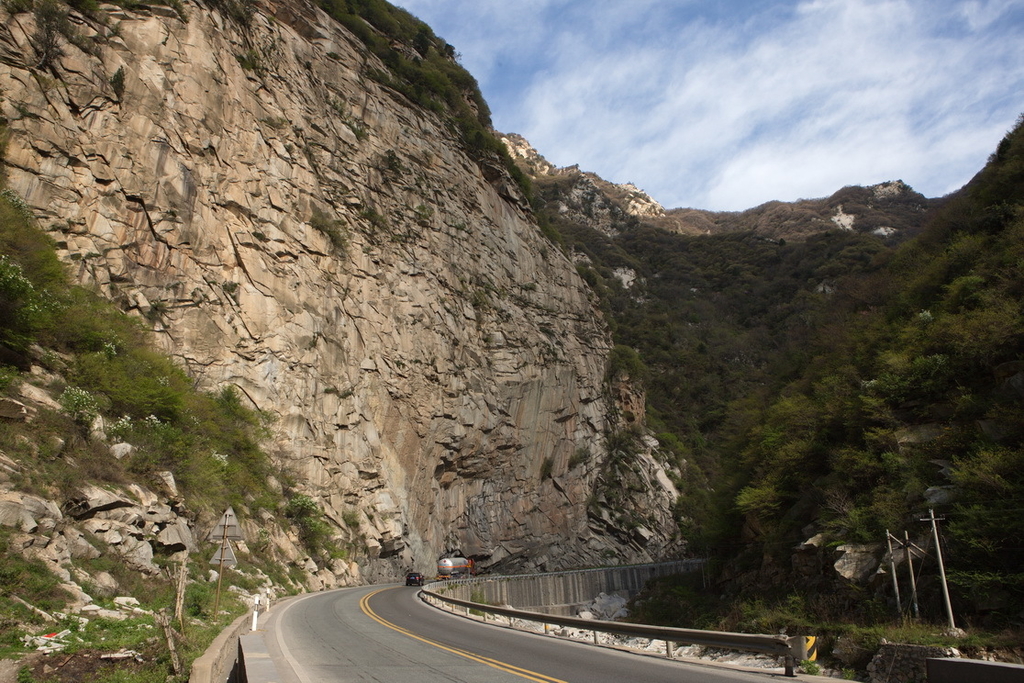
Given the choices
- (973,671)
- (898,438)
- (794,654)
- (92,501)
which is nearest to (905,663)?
(794,654)

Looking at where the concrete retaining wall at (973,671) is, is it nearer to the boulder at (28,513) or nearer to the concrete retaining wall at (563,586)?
the boulder at (28,513)

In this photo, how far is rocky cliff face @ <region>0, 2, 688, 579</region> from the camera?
26703mm

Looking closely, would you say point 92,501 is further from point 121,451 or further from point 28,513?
point 121,451

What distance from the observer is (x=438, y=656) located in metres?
9.92

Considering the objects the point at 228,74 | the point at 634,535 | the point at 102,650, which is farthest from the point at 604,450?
the point at 102,650

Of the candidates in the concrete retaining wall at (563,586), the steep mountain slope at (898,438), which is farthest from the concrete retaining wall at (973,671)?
the concrete retaining wall at (563,586)

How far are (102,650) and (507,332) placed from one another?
39.9m

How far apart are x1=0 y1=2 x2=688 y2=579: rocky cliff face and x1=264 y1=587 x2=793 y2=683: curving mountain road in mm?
17511

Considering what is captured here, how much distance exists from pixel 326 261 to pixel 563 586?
26.8 meters

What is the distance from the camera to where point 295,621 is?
47.9 ft

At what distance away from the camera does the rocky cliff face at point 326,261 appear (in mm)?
26703

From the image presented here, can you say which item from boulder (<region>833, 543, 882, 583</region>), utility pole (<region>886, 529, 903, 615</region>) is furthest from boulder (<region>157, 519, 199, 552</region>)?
utility pole (<region>886, 529, 903, 615</region>)

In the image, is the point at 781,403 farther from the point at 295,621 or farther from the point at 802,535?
the point at 295,621

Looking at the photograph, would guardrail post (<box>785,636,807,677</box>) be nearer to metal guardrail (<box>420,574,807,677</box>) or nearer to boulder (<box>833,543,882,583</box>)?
metal guardrail (<box>420,574,807,677</box>)
